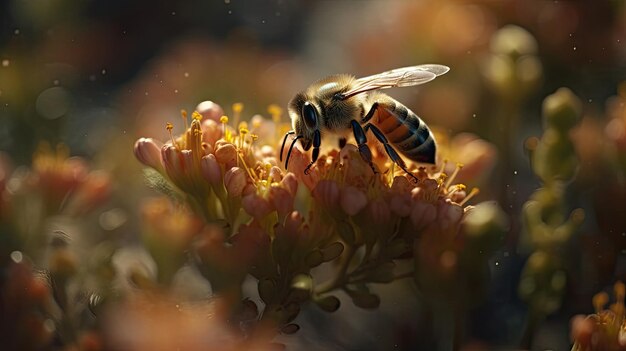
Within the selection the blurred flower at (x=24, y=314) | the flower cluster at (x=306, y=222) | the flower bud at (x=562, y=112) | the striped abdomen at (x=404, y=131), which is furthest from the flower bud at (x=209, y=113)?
the flower bud at (x=562, y=112)

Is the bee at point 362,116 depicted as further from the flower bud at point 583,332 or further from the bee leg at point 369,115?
the flower bud at point 583,332

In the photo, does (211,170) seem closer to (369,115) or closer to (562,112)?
(369,115)

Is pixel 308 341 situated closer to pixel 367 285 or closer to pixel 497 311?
pixel 367 285

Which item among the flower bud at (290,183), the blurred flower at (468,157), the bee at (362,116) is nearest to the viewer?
the flower bud at (290,183)

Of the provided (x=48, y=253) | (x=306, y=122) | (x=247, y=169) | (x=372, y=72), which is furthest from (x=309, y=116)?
(x=372, y=72)

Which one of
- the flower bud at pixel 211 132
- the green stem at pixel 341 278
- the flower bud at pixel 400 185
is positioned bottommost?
the green stem at pixel 341 278

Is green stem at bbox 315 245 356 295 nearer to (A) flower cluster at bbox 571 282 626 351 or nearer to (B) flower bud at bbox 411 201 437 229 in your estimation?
(B) flower bud at bbox 411 201 437 229

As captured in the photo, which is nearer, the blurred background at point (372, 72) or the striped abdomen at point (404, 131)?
the striped abdomen at point (404, 131)

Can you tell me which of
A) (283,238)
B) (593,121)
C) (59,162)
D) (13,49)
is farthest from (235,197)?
(593,121)
